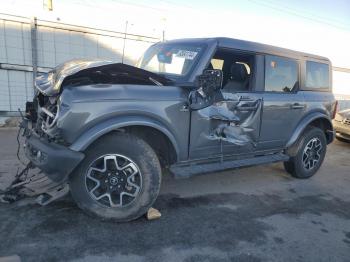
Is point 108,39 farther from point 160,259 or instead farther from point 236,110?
point 160,259

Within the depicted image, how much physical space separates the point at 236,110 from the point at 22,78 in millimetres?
6722

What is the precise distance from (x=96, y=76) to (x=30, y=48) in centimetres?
626

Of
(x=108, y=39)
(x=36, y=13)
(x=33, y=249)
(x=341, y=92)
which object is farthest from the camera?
(x=341, y=92)

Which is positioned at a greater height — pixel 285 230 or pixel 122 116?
pixel 122 116

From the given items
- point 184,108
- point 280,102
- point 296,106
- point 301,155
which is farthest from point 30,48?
point 301,155

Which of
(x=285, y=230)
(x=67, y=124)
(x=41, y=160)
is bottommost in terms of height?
(x=285, y=230)

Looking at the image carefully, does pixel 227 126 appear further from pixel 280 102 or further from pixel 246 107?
pixel 280 102

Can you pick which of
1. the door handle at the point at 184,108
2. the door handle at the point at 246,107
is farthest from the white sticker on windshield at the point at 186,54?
the door handle at the point at 246,107

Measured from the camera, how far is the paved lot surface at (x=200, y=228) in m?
2.84

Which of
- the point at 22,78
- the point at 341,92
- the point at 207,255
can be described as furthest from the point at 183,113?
the point at 341,92

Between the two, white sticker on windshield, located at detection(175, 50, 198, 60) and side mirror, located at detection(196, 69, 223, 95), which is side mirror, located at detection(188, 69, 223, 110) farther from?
white sticker on windshield, located at detection(175, 50, 198, 60)

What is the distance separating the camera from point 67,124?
9.57 ft

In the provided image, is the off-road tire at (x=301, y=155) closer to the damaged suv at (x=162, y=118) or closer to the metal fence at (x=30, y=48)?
the damaged suv at (x=162, y=118)

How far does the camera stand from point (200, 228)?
3.34m
